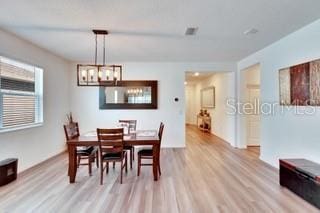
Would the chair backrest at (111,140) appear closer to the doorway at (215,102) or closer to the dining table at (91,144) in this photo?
the dining table at (91,144)

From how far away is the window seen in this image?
3.94 metres

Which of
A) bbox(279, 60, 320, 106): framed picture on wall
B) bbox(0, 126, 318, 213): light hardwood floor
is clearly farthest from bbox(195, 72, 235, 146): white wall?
bbox(279, 60, 320, 106): framed picture on wall

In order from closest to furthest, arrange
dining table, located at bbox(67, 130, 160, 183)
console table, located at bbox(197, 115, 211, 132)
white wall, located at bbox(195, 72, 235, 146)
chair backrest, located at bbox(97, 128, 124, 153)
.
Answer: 1. chair backrest, located at bbox(97, 128, 124, 153)
2. dining table, located at bbox(67, 130, 160, 183)
3. white wall, located at bbox(195, 72, 235, 146)
4. console table, located at bbox(197, 115, 211, 132)

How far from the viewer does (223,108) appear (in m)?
7.91

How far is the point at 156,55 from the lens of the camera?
5801 millimetres

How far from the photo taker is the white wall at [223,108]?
275 inches

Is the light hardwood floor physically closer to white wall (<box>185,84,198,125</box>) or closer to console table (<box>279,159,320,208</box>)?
console table (<box>279,159,320,208</box>)

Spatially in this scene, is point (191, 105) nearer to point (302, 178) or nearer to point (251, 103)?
point (251, 103)

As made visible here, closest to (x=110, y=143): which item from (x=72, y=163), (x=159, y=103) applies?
Result: (x=72, y=163)

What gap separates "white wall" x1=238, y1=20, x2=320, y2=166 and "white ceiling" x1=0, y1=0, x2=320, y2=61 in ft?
0.76

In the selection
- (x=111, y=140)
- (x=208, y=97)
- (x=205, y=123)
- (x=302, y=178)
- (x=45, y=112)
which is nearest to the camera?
(x=302, y=178)

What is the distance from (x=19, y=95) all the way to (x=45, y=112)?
947mm

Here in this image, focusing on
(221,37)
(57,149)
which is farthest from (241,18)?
(57,149)

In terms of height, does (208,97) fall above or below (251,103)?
above
